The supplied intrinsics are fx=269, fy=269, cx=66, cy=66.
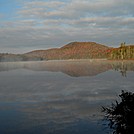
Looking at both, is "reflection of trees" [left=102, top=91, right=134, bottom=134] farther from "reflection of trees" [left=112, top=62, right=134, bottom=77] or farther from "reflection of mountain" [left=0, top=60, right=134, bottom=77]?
"reflection of mountain" [left=0, top=60, right=134, bottom=77]

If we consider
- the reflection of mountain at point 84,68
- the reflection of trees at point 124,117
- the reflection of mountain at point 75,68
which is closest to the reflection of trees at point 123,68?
the reflection of mountain at point 84,68

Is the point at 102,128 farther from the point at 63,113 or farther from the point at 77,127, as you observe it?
the point at 63,113

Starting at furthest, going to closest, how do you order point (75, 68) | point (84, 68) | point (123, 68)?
point (75, 68) < point (84, 68) < point (123, 68)

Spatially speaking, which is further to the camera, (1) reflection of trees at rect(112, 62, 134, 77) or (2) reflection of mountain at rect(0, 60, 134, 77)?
(2) reflection of mountain at rect(0, 60, 134, 77)

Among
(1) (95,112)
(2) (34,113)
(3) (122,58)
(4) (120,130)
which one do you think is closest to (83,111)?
(1) (95,112)

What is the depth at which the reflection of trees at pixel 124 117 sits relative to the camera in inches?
433

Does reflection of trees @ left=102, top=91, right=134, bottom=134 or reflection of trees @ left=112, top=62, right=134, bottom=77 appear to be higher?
reflection of trees @ left=112, top=62, right=134, bottom=77

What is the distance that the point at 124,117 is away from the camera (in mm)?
11922

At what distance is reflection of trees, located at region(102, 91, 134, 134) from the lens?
11.0 meters

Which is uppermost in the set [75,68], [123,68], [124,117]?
[123,68]

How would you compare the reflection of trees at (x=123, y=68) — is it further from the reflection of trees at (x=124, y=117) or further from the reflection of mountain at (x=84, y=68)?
the reflection of trees at (x=124, y=117)

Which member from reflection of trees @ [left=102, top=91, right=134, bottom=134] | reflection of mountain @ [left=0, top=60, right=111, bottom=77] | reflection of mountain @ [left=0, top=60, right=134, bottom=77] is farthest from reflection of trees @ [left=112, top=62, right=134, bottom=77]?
reflection of trees @ [left=102, top=91, right=134, bottom=134]

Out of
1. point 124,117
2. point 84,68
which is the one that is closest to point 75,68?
point 84,68

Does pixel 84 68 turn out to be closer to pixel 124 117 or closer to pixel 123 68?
pixel 123 68
